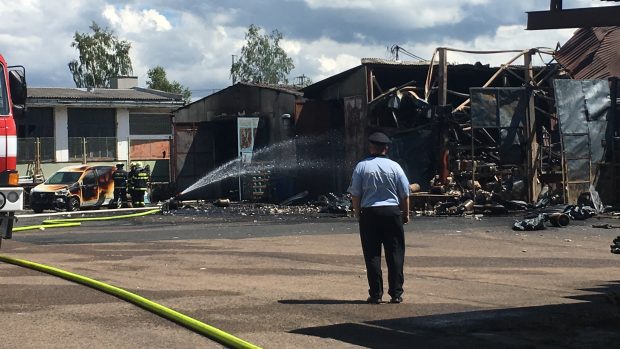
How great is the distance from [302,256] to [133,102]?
36.6 meters

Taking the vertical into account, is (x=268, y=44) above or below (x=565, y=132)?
above

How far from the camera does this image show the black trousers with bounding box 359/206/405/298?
8898 millimetres

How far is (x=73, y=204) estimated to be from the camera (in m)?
30.7

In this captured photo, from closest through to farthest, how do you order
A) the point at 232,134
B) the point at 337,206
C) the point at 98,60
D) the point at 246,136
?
1. the point at 337,206
2. the point at 246,136
3. the point at 232,134
4. the point at 98,60

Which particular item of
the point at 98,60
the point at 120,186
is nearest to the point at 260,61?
the point at 98,60

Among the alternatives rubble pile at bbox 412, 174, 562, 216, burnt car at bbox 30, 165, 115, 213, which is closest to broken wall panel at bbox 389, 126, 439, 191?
rubble pile at bbox 412, 174, 562, 216

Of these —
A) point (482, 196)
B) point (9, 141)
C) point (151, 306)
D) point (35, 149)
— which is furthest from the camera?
point (35, 149)

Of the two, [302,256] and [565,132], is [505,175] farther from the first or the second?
[302,256]

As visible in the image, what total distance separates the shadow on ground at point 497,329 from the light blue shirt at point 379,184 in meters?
1.45

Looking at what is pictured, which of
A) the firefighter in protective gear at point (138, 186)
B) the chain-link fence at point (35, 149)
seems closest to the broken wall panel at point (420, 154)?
the firefighter in protective gear at point (138, 186)

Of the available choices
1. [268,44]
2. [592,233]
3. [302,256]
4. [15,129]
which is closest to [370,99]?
[592,233]

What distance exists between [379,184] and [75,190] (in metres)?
23.8

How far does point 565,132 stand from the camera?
22922 millimetres

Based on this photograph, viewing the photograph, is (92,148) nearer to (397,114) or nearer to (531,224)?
(397,114)
